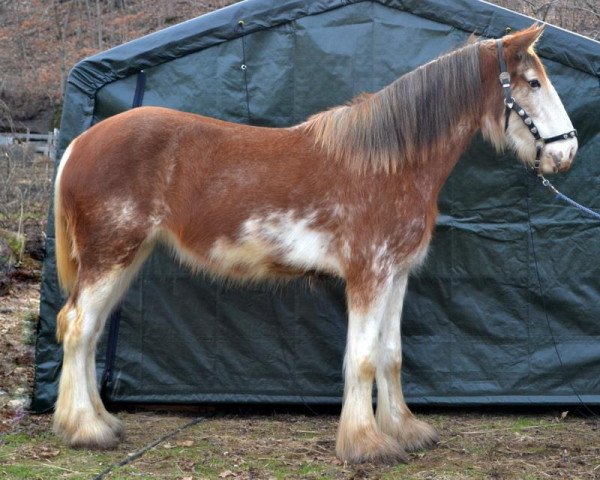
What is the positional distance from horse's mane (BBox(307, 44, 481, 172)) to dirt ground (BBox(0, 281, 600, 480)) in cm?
169

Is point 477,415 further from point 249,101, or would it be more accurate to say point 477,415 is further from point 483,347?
point 249,101

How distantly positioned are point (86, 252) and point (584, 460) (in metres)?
3.04

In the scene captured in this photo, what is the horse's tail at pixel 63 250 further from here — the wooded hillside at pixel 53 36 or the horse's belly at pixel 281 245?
the wooded hillside at pixel 53 36

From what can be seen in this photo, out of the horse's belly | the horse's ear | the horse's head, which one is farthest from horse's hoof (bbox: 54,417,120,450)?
the horse's ear

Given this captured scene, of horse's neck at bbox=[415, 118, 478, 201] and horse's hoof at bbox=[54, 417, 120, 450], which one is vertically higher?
horse's neck at bbox=[415, 118, 478, 201]

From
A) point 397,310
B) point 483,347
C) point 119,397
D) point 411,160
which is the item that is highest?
point 411,160

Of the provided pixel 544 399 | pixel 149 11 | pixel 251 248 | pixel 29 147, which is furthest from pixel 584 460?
pixel 149 11

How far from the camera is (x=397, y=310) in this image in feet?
15.6

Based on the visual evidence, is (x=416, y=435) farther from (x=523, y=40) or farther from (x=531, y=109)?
(x=523, y=40)

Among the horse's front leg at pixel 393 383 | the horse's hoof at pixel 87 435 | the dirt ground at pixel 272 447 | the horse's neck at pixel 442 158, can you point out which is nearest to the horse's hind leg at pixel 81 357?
the horse's hoof at pixel 87 435

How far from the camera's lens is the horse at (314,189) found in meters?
4.45

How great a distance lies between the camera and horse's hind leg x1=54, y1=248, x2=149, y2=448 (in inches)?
177

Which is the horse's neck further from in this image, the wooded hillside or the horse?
the wooded hillside

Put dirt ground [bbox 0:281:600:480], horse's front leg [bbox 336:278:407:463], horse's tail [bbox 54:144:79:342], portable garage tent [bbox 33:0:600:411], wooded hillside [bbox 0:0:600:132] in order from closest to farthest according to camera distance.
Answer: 1. dirt ground [bbox 0:281:600:480]
2. horse's front leg [bbox 336:278:407:463]
3. horse's tail [bbox 54:144:79:342]
4. portable garage tent [bbox 33:0:600:411]
5. wooded hillside [bbox 0:0:600:132]
